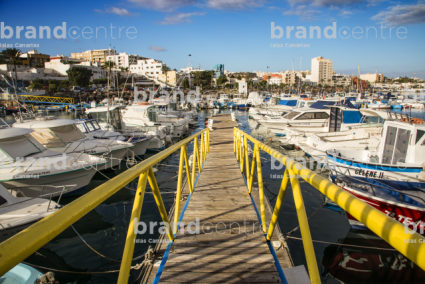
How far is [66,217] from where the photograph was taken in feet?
4.01

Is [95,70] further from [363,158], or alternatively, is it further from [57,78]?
[363,158]

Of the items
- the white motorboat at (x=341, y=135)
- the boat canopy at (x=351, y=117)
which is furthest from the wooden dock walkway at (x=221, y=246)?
the boat canopy at (x=351, y=117)

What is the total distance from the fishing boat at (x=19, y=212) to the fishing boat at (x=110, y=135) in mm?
8299

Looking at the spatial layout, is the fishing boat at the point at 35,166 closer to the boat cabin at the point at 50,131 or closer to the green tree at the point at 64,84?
the boat cabin at the point at 50,131

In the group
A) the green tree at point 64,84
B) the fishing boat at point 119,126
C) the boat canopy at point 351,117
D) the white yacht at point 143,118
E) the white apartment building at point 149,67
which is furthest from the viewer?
the white apartment building at point 149,67

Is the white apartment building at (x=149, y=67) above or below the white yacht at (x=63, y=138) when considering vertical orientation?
above

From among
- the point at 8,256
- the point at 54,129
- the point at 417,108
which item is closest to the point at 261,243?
the point at 8,256

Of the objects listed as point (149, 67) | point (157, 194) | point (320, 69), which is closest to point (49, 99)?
point (149, 67)

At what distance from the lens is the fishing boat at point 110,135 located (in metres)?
15.2

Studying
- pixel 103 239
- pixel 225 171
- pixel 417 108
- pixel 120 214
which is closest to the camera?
pixel 225 171

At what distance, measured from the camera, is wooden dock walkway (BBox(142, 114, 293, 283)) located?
8.89 feet

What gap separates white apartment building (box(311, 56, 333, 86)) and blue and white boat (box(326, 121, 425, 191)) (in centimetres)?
18100

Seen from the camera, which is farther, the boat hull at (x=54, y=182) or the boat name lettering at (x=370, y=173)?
the boat name lettering at (x=370, y=173)

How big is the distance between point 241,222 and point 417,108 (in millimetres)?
67023
